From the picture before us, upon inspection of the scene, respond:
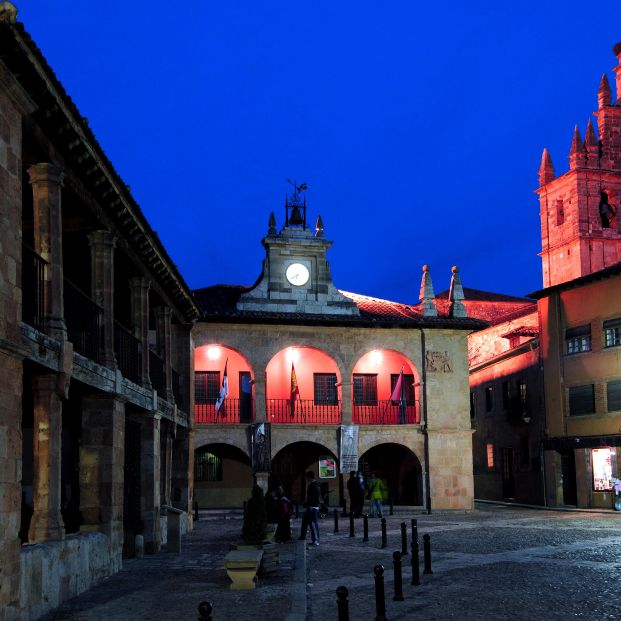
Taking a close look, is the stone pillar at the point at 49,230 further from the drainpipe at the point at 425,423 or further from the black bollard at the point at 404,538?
the drainpipe at the point at 425,423

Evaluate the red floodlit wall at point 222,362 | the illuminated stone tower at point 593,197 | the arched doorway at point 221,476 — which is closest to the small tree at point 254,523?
the red floodlit wall at point 222,362

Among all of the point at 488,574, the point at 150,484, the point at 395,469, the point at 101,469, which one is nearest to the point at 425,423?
the point at 395,469

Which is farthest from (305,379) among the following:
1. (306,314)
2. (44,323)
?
(44,323)

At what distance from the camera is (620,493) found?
35312mm

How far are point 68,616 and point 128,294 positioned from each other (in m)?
11.9

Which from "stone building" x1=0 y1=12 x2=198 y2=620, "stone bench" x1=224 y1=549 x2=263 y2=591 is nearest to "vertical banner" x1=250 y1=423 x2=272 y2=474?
"stone building" x1=0 y1=12 x2=198 y2=620

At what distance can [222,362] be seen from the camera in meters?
37.5

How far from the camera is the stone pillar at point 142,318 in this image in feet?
65.9

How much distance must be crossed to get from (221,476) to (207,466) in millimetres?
720

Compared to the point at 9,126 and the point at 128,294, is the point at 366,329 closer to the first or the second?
the point at 128,294

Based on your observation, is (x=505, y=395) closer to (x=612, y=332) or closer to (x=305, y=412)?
(x=612, y=332)

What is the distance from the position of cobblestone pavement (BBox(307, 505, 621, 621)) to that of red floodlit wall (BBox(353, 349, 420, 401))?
38.5ft

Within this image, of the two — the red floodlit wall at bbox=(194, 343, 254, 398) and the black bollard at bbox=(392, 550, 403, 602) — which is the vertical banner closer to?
the red floodlit wall at bbox=(194, 343, 254, 398)

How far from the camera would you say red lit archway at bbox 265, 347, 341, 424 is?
37844mm
